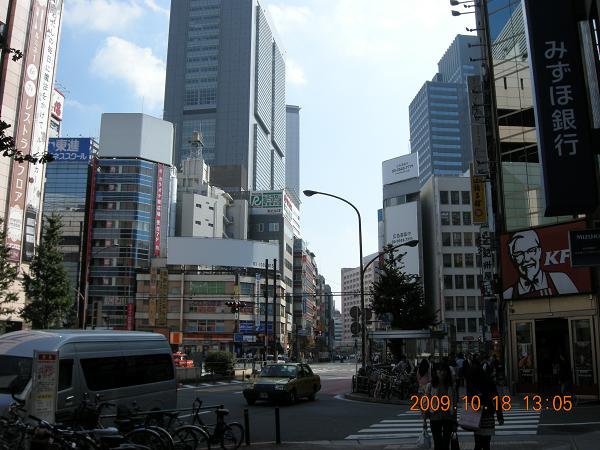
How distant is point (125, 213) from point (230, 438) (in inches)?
3454

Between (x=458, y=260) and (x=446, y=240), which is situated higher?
(x=446, y=240)

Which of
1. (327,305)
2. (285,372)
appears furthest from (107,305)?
(327,305)

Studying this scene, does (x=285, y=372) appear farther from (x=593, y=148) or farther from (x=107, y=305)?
(x=107, y=305)

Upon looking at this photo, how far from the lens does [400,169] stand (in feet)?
365

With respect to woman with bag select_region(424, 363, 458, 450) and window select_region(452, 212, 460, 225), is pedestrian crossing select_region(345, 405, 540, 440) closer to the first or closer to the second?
woman with bag select_region(424, 363, 458, 450)

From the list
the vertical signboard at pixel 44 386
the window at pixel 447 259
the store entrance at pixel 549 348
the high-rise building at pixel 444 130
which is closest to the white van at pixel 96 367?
the vertical signboard at pixel 44 386

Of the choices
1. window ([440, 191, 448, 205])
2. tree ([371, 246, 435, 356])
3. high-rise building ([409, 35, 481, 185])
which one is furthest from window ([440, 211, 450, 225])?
high-rise building ([409, 35, 481, 185])

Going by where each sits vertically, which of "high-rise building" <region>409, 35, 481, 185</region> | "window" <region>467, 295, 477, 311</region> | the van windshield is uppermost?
"high-rise building" <region>409, 35, 481, 185</region>

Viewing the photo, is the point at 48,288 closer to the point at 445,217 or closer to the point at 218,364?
the point at 218,364

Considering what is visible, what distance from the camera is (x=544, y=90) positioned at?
1474cm

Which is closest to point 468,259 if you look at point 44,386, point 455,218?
point 455,218

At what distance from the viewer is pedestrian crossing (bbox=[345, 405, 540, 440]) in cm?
1405

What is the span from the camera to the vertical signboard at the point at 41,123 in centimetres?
5294

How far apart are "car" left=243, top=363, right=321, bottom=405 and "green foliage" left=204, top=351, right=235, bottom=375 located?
16385mm
